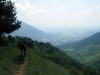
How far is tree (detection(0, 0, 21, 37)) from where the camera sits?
32.8 m

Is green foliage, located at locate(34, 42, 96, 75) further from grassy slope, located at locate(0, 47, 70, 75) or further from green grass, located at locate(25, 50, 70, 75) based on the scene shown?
grassy slope, located at locate(0, 47, 70, 75)

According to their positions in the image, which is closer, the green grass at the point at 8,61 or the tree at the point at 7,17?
the green grass at the point at 8,61

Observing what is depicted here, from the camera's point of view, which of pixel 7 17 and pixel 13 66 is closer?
pixel 13 66

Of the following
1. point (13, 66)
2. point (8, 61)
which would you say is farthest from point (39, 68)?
point (8, 61)

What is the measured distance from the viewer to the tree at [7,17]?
3284 centimetres

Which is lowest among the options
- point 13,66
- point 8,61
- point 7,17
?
point 13,66

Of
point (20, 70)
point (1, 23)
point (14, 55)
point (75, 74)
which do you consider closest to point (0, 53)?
point (14, 55)

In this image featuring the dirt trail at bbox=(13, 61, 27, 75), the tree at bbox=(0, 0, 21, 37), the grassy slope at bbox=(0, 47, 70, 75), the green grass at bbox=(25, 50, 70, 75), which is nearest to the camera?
the dirt trail at bbox=(13, 61, 27, 75)

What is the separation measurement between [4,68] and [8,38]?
52.2 ft

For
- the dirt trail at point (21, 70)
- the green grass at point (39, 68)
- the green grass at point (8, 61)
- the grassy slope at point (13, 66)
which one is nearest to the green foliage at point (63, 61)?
the green grass at point (39, 68)

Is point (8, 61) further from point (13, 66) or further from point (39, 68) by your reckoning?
point (39, 68)

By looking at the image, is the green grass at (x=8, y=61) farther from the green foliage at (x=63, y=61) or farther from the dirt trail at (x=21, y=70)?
the green foliage at (x=63, y=61)

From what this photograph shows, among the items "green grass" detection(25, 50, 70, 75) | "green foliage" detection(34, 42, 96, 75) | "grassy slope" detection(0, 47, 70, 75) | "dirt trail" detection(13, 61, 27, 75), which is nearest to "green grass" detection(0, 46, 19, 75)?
"grassy slope" detection(0, 47, 70, 75)

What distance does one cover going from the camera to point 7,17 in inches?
1320
